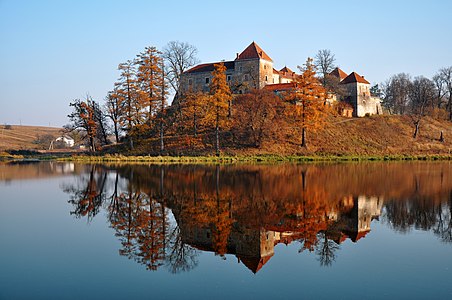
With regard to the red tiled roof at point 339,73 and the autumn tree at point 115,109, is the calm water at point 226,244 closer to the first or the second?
the autumn tree at point 115,109

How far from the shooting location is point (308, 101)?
48.5 meters

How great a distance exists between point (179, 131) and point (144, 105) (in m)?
6.22

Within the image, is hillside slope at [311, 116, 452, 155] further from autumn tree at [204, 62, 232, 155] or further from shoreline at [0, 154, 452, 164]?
autumn tree at [204, 62, 232, 155]

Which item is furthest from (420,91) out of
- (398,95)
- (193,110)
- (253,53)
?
(193,110)

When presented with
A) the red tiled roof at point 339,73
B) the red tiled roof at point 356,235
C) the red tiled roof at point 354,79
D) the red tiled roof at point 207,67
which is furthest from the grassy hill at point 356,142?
the red tiled roof at point 356,235

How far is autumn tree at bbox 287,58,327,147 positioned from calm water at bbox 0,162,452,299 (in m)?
28.3

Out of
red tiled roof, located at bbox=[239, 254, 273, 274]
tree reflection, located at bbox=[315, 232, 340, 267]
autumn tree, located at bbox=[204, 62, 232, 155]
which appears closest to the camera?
red tiled roof, located at bbox=[239, 254, 273, 274]

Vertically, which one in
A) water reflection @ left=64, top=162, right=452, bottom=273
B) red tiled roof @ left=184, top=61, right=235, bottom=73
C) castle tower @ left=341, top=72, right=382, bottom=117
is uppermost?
red tiled roof @ left=184, top=61, right=235, bottom=73

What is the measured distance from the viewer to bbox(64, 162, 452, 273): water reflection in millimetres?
10570

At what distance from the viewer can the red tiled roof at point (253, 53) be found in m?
62.3

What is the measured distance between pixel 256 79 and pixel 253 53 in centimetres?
380

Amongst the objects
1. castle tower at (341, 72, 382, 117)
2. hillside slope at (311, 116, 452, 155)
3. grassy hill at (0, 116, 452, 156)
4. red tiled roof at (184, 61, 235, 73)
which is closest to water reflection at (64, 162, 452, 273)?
grassy hill at (0, 116, 452, 156)

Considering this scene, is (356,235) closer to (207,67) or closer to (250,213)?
(250,213)

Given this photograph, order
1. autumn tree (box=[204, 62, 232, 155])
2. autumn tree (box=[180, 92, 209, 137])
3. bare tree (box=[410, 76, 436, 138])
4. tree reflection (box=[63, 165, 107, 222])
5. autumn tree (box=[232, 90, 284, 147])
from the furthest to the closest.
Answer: bare tree (box=[410, 76, 436, 138])
autumn tree (box=[180, 92, 209, 137])
autumn tree (box=[232, 90, 284, 147])
autumn tree (box=[204, 62, 232, 155])
tree reflection (box=[63, 165, 107, 222])
